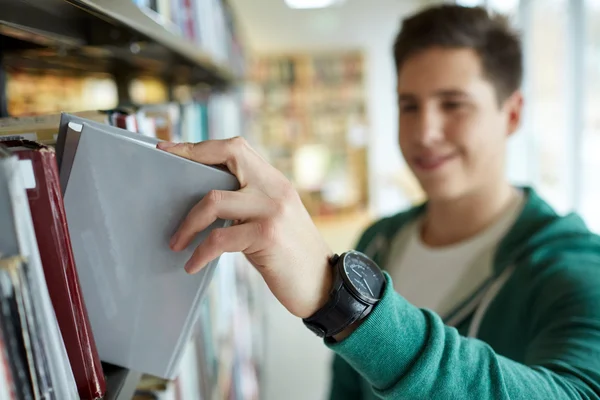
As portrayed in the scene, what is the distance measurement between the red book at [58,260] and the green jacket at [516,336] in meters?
0.27

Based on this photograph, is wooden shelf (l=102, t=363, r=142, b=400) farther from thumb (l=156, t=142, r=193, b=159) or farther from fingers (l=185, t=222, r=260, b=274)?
thumb (l=156, t=142, r=193, b=159)

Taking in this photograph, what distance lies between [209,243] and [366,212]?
7833 millimetres

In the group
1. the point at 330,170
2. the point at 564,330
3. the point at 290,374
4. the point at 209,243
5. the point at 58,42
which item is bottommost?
the point at 290,374

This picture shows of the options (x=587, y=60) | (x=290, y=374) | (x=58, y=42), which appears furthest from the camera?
(x=290, y=374)

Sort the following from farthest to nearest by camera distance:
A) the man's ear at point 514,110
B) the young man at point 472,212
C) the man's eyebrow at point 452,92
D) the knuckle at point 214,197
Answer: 1. the man's ear at point 514,110
2. the man's eyebrow at point 452,92
3. the young man at point 472,212
4. the knuckle at point 214,197

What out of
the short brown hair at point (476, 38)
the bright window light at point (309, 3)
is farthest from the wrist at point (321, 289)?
the bright window light at point (309, 3)

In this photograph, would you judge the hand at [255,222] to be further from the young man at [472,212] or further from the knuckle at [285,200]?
the young man at [472,212]

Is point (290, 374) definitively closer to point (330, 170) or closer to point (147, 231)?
point (147, 231)

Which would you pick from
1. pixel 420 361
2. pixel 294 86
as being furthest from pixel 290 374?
pixel 294 86

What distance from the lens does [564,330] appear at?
2.23ft

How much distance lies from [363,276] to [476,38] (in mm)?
719

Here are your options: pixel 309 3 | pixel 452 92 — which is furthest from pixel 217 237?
pixel 309 3

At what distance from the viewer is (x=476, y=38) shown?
40.5 inches

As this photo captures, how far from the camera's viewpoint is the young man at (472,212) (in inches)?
32.9
